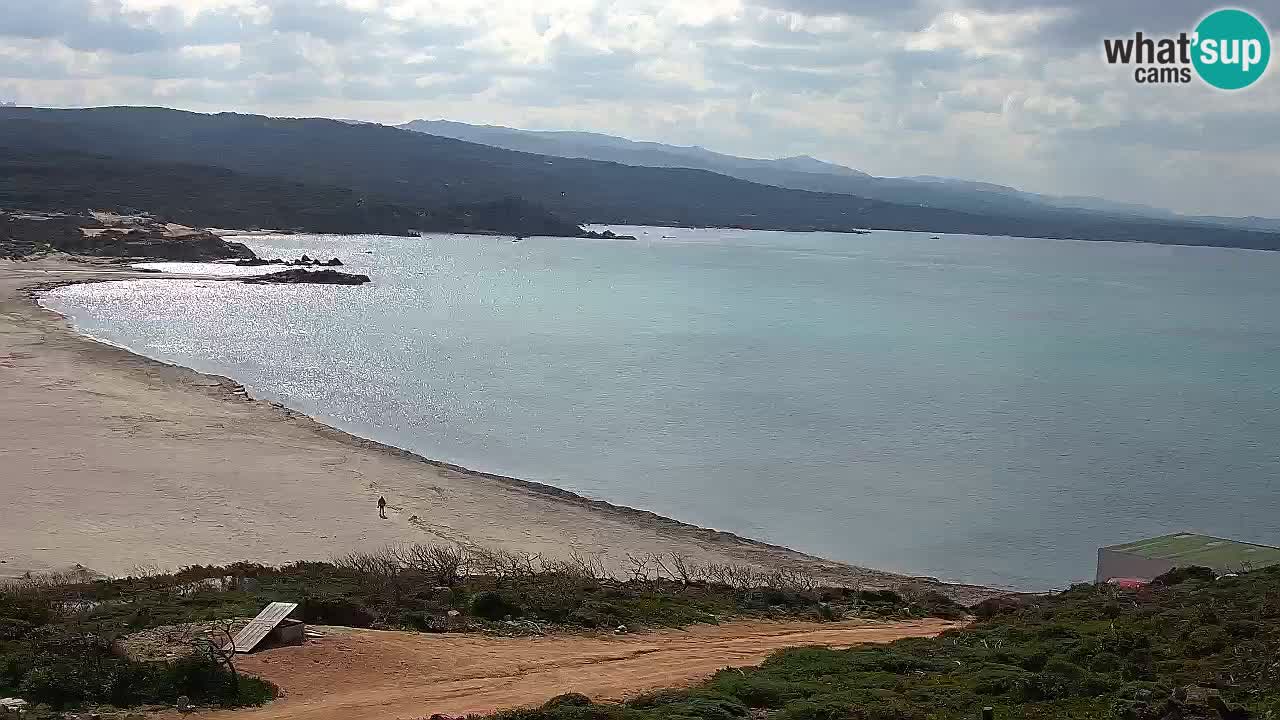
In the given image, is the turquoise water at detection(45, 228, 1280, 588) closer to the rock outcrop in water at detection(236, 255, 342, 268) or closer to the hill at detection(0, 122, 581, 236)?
the rock outcrop in water at detection(236, 255, 342, 268)

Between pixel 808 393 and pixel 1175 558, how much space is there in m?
23.1

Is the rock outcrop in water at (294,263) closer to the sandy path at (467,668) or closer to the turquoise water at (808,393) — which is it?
the turquoise water at (808,393)

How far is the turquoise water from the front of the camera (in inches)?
954

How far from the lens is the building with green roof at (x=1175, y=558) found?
1605cm

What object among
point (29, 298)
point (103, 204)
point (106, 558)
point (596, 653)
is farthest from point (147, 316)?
point (103, 204)

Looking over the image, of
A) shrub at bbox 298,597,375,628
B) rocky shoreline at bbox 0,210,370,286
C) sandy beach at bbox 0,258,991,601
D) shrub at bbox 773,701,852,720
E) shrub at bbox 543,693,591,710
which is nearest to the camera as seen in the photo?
shrub at bbox 773,701,852,720

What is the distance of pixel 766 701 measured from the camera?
8.76 metres

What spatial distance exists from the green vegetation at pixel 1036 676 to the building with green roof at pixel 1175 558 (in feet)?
14.8

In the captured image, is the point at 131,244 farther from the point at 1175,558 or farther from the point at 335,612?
the point at 1175,558

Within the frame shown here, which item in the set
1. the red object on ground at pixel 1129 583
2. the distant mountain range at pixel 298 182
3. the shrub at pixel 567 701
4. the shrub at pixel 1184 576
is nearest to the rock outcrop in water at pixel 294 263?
the distant mountain range at pixel 298 182

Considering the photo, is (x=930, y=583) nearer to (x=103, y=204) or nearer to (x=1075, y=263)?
(x=103, y=204)

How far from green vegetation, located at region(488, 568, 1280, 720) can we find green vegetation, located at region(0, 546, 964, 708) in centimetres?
243

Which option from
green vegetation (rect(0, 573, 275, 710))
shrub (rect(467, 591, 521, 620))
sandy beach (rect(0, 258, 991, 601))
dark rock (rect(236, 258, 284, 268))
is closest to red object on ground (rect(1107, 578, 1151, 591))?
sandy beach (rect(0, 258, 991, 601))

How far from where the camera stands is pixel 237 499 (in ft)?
66.0
